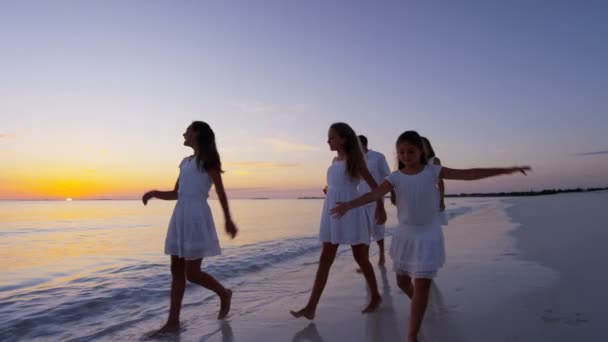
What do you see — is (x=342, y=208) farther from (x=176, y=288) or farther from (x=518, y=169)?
(x=176, y=288)

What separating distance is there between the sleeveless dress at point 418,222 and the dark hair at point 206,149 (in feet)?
5.97

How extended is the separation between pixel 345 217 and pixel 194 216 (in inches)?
59.1

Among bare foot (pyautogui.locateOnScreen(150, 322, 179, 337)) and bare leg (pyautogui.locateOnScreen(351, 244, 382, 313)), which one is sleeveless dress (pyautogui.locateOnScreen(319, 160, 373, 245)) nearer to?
bare leg (pyautogui.locateOnScreen(351, 244, 382, 313))

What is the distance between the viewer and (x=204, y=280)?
430 centimetres

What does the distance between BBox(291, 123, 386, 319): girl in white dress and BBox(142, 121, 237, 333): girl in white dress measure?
3.17ft

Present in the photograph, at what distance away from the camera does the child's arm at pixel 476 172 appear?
3.21m

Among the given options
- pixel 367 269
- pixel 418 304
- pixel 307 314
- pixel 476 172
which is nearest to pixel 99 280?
pixel 307 314

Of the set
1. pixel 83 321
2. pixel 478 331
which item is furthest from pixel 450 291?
pixel 83 321

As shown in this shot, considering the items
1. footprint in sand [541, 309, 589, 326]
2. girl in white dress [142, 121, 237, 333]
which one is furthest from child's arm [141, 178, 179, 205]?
footprint in sand [541, 309, 589, 326]

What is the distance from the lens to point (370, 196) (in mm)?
3422

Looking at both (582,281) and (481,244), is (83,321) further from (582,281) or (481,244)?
(481,244)

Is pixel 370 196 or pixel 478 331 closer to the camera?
pixel 370 196

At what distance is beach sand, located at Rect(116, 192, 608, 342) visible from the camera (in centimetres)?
373

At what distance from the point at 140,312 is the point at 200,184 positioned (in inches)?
88.0
